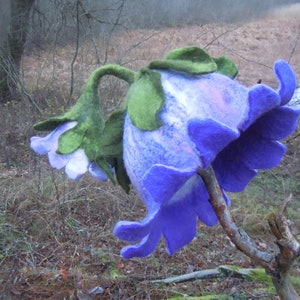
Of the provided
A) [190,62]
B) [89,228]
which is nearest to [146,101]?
[190,62]

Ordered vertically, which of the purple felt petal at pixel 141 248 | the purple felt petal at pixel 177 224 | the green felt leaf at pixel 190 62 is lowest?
the purple felt petal at pixel 177 224

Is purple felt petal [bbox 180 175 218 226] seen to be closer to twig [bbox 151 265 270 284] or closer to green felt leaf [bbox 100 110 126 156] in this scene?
green felt leaf [bbox 100 110 126 156]

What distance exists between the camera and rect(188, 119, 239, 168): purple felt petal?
93 centimetres

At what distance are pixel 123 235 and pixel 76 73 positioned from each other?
17.4 feet

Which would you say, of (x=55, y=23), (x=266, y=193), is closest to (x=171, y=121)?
(x=266, y=193)

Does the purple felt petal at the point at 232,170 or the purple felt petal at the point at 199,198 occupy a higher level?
the purple felt petal at the point at 232,170

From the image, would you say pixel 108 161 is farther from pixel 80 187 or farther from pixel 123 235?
pixel 80 187

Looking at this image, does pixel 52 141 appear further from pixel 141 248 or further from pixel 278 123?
pixel 278 123

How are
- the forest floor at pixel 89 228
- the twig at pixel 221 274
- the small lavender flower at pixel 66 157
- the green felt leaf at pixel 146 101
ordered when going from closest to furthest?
the green felt leaf at pixel 146 101, the small lavender flower at pixel 66 157, the twig at pixel 221 274, the forest floor at pixel 89 228

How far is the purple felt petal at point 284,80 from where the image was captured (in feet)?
3.46

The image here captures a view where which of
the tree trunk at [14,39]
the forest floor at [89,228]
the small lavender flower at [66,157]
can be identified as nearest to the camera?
the small lavender flower at [66,157]

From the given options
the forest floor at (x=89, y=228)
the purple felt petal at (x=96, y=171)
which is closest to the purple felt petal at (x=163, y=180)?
the purple felt petal at (x=96, y=171)

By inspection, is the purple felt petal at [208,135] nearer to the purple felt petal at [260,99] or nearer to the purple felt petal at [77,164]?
the purple felt petal at [260,99]

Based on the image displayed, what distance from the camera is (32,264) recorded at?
3125 mm
